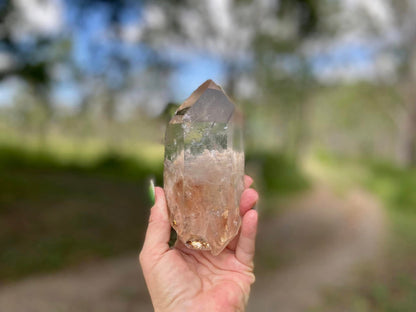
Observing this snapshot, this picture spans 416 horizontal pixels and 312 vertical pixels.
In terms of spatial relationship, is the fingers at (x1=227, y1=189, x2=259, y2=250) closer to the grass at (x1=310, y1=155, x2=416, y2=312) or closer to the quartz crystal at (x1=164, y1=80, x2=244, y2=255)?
the quartz crystal at (x1=164, y1=80, x2=244, y2=255)

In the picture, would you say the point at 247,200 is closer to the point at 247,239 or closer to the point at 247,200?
the point at 247,200

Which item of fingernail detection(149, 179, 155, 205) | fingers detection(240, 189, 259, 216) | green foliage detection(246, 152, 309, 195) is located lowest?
green foliage detection(246, 152, 309, 195)

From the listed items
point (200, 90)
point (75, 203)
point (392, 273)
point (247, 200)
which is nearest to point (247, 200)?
point (247, 200)

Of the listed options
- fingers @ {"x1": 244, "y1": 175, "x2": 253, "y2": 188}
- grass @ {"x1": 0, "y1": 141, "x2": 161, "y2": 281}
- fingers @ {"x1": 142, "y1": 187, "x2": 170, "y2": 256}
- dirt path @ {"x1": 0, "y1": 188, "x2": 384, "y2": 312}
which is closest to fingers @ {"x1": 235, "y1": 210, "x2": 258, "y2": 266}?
fingers @ {"x1": 244, "y1": 175, "x2": 253, "y2": 188}

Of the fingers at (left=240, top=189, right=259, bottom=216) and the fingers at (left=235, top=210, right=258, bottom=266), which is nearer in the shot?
the fingers at (left=235, top=210, right=258, bottom=266)

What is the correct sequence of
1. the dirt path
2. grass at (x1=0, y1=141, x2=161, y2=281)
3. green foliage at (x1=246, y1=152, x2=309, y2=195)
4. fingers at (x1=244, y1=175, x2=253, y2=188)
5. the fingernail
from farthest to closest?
1. green foliage at (x1=246, y1=152, x2=309, y2=195)
2. grass at (x1=0, y1=141, x2=161, y2=281)
3. the dirt path
4. fingers at (x1=244, y1=175, x2=253, y2=188)
5. the fingernail

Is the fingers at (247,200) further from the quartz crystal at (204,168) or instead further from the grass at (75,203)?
the grass at (75,203)

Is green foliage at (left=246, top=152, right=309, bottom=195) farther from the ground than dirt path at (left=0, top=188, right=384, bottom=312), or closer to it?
closer to it
